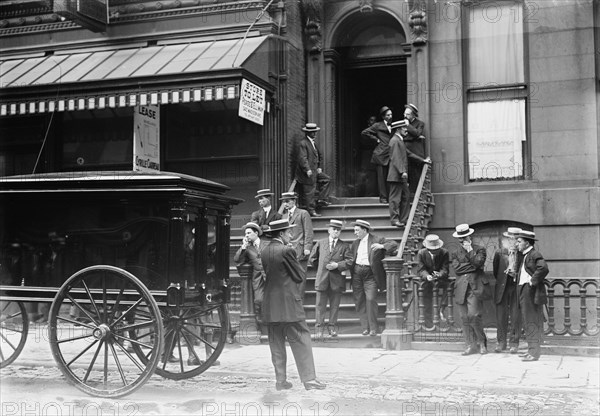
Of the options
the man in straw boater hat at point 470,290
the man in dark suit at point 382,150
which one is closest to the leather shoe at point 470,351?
the man in straw boater hat at point 470,290

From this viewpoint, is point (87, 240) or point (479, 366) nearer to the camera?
point (87, 240)

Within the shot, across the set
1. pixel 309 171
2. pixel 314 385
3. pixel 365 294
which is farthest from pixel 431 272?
pixel 314 385

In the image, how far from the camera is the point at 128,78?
607 inches

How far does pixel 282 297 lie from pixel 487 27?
973 centimetres

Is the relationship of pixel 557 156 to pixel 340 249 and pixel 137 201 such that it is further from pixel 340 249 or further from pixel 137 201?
pixel 137 201

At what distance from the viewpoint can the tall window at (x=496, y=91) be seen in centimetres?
1594

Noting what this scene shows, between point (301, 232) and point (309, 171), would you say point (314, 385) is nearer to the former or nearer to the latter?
point (301, 232)

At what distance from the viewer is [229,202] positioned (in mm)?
9703

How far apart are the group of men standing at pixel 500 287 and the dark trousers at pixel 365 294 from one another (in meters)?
0.85

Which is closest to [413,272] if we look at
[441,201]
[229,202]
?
[441,201]

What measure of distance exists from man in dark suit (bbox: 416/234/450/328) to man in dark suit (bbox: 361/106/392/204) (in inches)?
89.9

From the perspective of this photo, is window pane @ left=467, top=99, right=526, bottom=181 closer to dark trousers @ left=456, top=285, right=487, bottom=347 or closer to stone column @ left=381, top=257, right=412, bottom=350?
stone column @ left=381, top=257, right=412, bottom=350

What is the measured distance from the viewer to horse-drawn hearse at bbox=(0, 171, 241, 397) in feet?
27.2

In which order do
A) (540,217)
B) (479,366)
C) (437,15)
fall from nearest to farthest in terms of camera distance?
(479,366)
(540,217)
(437,15)
